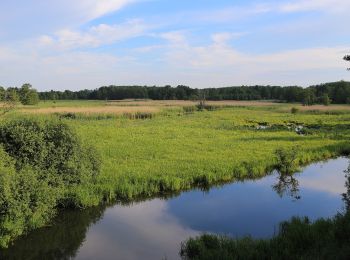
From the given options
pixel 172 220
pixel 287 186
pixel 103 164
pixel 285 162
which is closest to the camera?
pixel 172 220

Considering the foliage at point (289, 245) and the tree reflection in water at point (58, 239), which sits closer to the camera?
the foliage at point (289, 245)

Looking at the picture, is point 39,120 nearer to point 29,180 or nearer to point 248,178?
point 29,180

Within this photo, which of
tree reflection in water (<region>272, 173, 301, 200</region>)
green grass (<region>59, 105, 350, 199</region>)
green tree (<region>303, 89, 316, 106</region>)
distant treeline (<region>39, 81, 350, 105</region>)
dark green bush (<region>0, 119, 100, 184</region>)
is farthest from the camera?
distant treeline (<region>39, 81, 350, 105</region>)

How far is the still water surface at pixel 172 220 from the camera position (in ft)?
39.7

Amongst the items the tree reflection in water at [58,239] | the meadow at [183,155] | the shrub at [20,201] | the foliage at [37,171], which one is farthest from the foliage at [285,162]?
the shrub at [20,201]

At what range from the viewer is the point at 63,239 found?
12961 millimetres

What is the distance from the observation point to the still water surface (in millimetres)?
12109

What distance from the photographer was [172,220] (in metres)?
14.8

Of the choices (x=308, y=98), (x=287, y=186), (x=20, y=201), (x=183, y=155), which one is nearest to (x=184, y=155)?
(x=183, y=155)

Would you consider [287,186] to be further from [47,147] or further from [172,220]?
[47,147]

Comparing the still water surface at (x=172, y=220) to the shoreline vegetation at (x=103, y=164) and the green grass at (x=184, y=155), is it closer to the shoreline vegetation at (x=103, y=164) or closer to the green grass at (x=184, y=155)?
the shoreline vegetation at (x=103, y=164)

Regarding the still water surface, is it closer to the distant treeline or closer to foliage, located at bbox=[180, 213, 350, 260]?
foliage, located at bbox=[180, 213, 350, 260]

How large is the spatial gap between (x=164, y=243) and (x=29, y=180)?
455 cm

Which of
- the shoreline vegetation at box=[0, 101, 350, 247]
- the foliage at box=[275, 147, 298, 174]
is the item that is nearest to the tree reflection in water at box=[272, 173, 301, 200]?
the foliage at box=[275, 147, 298, 174]
